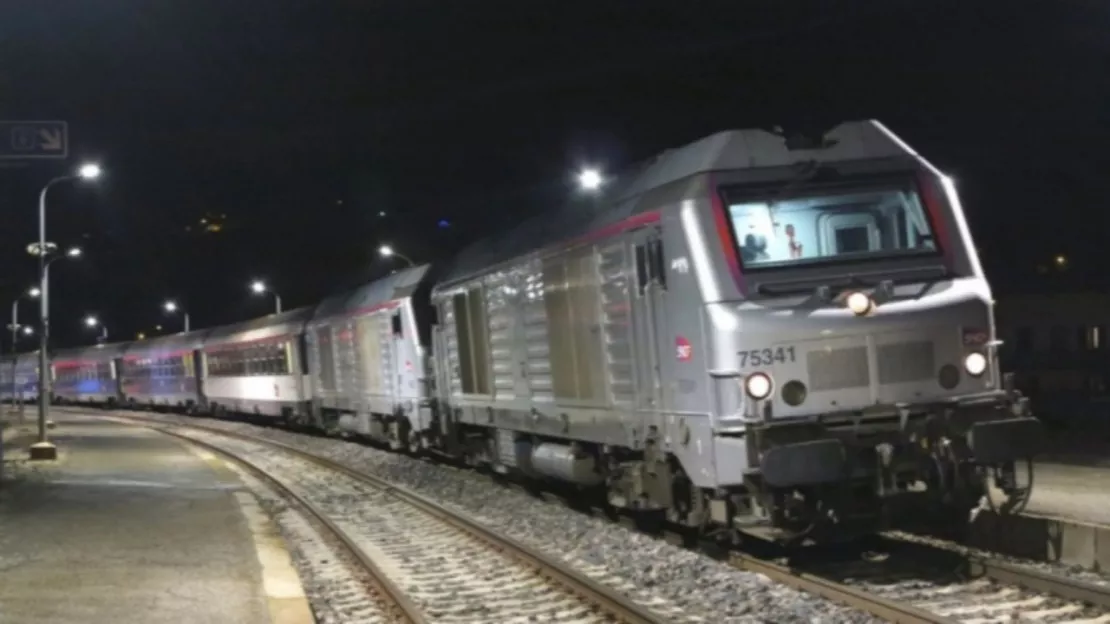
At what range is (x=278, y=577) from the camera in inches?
433

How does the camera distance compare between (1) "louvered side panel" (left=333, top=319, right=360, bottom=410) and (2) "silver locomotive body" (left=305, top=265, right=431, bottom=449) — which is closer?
(2) "silver locomotive body" (left=305, top=265, right=431, bottom=449)

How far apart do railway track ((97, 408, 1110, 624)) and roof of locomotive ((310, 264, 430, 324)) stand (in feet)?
40.4

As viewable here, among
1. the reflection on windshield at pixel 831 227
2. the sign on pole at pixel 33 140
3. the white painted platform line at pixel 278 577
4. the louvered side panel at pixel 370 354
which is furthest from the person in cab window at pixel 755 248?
the louvered side panel at pixel 370 354

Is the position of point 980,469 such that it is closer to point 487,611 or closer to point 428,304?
point 487,611

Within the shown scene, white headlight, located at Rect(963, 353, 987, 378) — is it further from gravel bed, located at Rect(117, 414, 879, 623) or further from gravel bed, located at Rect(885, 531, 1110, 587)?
gravel bed, located at Rect(117, 414, 879, 623)

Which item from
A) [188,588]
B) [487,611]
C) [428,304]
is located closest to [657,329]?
[487,611]

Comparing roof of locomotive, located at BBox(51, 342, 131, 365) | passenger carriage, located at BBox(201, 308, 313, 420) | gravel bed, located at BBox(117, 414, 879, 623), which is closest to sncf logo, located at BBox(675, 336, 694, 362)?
gravel bed, located at BBox(117, 414, 879, 623)

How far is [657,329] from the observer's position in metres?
10.6

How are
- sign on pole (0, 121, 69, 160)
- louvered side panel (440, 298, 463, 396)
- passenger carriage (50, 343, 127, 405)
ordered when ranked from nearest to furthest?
sign on pole (0, 121, 69, 160) → louvered side panel (440, 298, 463, 396) → passenger carriage (50, 343, 127, 405)

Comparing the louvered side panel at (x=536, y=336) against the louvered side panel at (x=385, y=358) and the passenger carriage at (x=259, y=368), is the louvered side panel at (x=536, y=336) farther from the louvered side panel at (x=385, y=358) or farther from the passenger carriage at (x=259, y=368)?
the passenger carriage at (x=259, y=368)

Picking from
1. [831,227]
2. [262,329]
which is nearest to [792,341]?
[831,227]

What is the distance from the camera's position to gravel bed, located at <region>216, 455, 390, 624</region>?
9844mm

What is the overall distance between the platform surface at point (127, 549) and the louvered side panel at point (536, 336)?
3607mm

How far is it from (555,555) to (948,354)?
429 centimetres
